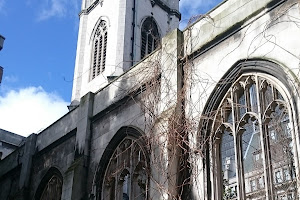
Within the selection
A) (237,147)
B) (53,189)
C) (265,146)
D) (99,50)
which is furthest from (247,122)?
(99,50)

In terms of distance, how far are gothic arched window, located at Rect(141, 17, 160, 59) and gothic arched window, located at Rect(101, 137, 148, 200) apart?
15.7 meters

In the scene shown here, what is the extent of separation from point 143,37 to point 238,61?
18578 millimetres

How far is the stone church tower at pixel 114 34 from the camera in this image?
2655cm

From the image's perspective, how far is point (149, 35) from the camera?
28469mm

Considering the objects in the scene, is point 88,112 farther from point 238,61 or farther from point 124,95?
point 238,61

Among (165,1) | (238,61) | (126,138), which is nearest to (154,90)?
(126,138)

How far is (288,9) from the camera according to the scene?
9.29 metres

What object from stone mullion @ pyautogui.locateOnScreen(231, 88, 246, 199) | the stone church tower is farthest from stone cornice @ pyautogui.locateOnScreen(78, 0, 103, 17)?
stone mullion @ pyautogui.locateOnScreen(231, 88, 246, 199)

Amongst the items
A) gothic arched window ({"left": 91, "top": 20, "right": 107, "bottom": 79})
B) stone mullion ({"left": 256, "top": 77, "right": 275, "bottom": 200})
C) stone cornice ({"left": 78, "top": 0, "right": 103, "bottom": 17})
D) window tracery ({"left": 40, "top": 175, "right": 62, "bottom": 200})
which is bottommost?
stone mullion ({"left": 256, "top": 77, "right": 275, "bottom": 200})

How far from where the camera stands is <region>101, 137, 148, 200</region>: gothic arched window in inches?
449

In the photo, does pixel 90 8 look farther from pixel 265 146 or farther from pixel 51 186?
pixel 265 146

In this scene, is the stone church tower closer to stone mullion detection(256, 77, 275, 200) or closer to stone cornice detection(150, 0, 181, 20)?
stone cornice detection(150, 0, 181, 20)

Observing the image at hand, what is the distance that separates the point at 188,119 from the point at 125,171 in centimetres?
231

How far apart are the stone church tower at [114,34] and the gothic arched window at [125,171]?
1334 cm
